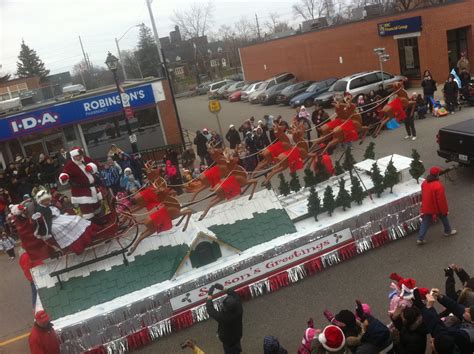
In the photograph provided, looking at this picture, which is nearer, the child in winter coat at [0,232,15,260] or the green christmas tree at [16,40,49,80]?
the child in winter coat at [0,232,15,260]

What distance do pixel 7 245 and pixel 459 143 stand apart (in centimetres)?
1180

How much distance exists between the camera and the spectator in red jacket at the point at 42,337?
19.0 ft

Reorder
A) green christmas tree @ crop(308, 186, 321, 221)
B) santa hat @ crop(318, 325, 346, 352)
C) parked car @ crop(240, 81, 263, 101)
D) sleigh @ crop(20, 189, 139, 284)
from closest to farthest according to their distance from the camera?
santa hat @ crop(318, 325, 346, 352) → sleigh @ crop(20, 189, 139, 284) → green christmas tree @ crop(308, 186, 321, 221) → parked car @ crop(240, 81, 263, 101)

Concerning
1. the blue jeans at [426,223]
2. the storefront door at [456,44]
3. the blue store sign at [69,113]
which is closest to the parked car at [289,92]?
the storefront door at [456,44]

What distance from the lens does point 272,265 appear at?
7.69 meters

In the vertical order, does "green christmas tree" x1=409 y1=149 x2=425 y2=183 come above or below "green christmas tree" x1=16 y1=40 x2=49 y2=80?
below

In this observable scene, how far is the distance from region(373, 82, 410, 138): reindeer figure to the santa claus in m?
5.61

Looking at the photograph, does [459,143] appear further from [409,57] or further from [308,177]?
[409,57]

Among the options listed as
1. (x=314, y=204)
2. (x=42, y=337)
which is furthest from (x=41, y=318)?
(x=314, y=204)

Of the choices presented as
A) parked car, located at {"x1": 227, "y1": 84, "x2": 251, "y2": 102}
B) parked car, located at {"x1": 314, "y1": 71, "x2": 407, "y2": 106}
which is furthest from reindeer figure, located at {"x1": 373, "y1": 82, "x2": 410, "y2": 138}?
parked car, located at {"x1": 227, "y1": 84, "x2": 251, "y2": 102}

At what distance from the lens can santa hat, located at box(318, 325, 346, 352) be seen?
4.20m

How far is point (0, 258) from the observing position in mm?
12172

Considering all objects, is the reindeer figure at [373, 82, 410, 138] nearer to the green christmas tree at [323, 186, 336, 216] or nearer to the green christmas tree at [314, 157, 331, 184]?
the green christmas tree at [314, 157, 331, 184]

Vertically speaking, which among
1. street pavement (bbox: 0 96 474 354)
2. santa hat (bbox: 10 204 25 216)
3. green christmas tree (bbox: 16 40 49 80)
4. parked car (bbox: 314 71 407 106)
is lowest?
street pavement (bbox: 0 96 474 354)
